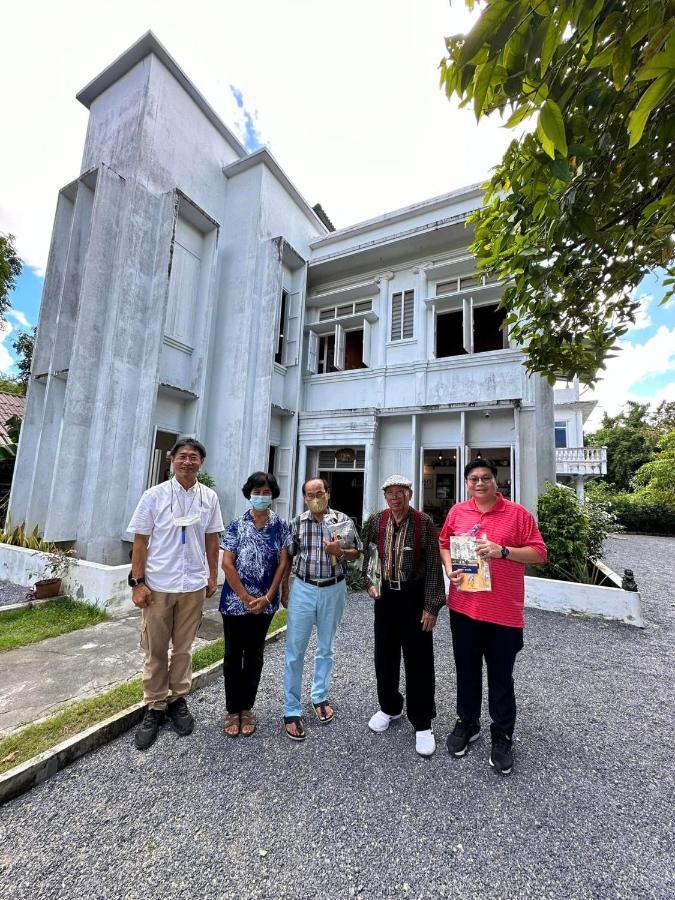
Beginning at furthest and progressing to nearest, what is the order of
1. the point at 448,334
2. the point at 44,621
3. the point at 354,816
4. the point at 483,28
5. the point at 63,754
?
the point at 448,334 → the point at 44,621 → the point at 63,754 → the point at 354,816 → the point at 483,28

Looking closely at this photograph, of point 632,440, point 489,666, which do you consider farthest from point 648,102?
point 632,440

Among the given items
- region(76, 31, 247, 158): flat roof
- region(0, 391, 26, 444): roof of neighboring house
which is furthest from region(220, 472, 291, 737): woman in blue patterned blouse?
region(0, 391, 26, 444): roof of neighboring house

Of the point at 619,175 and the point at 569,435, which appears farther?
the point at 569,435

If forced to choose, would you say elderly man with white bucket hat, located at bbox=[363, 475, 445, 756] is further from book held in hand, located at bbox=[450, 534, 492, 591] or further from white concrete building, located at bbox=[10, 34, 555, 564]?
white concrete building, located at bbox=[10, 34, 555, 564]

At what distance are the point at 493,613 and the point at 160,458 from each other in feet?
22.3

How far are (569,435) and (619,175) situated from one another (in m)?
21.8

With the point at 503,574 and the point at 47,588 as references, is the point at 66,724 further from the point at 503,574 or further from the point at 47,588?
the point at 47,588

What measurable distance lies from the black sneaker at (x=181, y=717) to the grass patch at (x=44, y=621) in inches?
104

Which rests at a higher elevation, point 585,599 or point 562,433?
point 562,433

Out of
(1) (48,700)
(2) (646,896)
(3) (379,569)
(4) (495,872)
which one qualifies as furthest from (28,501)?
(2) (646,896)

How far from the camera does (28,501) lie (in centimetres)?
718

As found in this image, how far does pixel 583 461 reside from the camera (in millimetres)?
18344

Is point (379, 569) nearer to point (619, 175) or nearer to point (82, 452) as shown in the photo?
point (619, 175)

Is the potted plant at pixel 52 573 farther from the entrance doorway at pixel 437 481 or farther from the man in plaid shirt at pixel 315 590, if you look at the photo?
the entrance doorway at pixel 437 481
